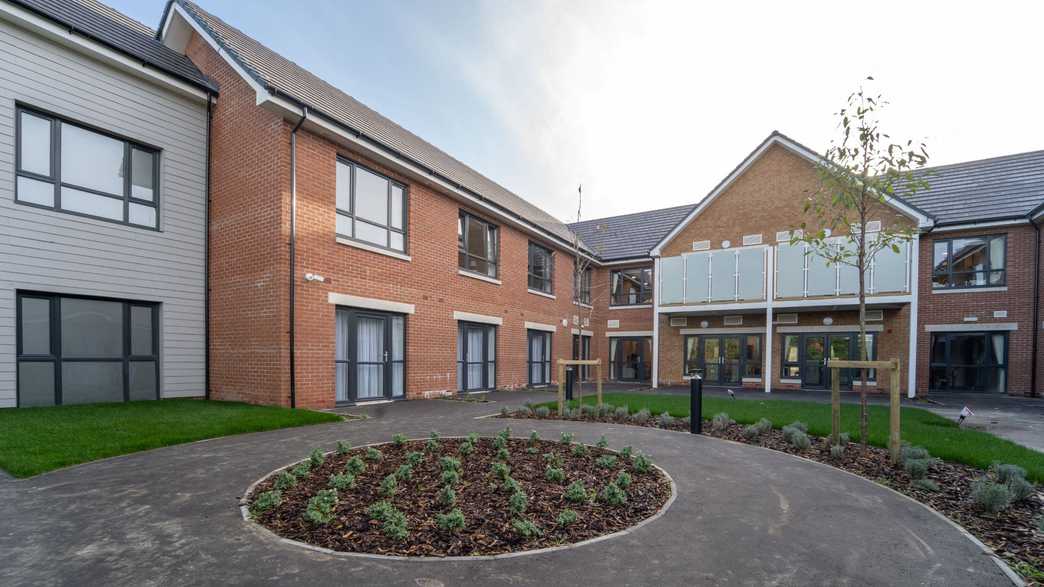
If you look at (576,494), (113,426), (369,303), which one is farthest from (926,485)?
(113,426)

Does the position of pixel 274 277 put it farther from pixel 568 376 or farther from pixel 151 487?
pixel 568 376

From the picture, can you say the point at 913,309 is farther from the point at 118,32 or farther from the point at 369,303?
the point at 118,32

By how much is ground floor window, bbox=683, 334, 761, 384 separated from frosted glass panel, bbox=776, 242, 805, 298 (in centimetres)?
241

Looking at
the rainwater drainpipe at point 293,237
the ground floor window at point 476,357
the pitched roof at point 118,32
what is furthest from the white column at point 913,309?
the pitched roof at point 118,32

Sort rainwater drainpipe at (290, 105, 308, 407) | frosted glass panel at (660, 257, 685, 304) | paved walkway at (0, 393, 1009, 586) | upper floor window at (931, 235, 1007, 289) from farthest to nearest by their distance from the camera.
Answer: frosted glass panel at (660, 257, 685, 304), upper floor window at (931, 235, 1007, 289), rainwater drainpipe at (290, 105, 308, 407), paved walkway at (0, 393, 1009, 586)

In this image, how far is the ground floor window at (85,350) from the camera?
8.48m

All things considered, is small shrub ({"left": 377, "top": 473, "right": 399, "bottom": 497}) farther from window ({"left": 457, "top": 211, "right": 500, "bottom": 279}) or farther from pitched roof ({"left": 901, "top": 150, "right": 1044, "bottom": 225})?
pitched roof ({"left": 901, "top": 150, "right": 1044, "bottom": 225})

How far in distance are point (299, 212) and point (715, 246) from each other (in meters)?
15.3

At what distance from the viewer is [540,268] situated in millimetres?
19234

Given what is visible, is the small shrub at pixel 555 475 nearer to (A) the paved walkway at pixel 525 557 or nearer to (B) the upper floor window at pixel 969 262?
(A) the paved walkway at pixel 525 557

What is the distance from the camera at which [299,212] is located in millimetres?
9805

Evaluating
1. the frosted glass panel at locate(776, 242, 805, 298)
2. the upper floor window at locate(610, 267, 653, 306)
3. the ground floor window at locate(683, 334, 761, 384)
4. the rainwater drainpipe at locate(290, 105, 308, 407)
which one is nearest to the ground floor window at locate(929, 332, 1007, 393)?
the frosted glass panel at locate(776, 242, 805, 298)

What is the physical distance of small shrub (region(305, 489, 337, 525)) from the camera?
363cm

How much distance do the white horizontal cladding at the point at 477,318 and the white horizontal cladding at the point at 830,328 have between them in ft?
34.6
